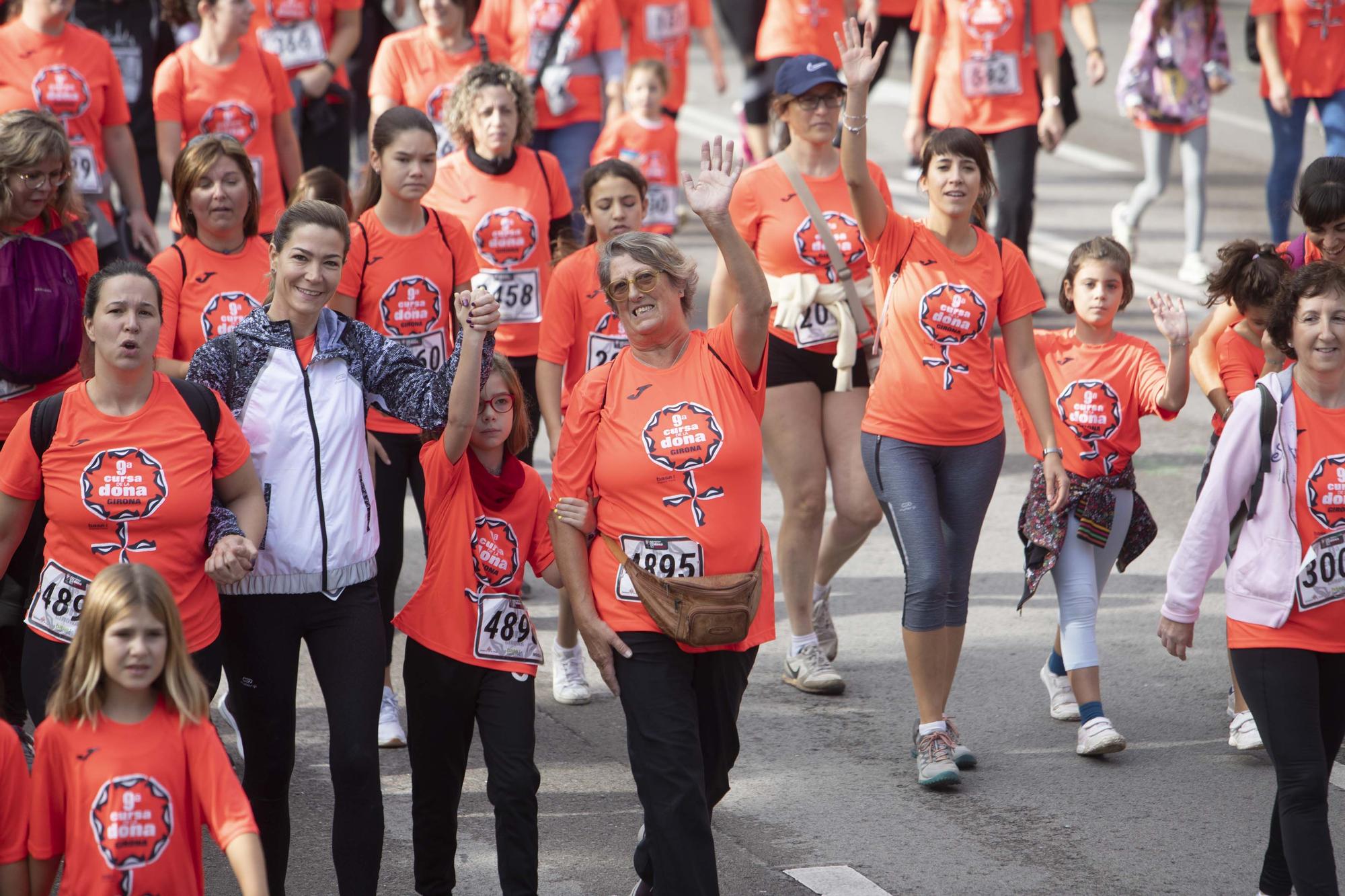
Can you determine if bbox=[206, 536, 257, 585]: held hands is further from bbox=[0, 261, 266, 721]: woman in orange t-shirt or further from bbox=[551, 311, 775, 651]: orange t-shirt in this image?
bbox=[551, 311, 775, 651]: orange t-shirt

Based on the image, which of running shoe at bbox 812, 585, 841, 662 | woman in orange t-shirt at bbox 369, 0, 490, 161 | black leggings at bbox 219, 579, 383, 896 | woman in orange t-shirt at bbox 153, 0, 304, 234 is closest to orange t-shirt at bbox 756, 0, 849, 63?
woman in orange t-shirt at bbox 369, 0, 490, 161

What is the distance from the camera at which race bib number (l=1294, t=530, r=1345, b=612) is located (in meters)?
4.81

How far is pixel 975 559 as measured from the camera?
846 centimetres

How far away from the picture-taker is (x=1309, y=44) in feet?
36.6

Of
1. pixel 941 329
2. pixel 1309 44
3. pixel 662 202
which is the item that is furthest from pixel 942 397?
pixel 1309 44

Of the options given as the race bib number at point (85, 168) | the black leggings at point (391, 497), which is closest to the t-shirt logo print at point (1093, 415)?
the black leggings at point (391, 497)

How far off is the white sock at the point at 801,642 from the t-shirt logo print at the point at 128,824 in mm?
3431

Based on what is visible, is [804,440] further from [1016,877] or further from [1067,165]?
[1067,165]

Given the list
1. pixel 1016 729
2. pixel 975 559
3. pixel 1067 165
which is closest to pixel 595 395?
pixel 1016 729

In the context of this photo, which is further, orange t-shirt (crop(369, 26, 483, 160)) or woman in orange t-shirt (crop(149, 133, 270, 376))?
orange t-shirt (crop(369, 26, 483, 160))

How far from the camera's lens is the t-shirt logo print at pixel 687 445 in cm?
484

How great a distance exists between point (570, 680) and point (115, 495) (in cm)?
265

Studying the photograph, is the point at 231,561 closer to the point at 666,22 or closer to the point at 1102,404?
the point at 1102,404

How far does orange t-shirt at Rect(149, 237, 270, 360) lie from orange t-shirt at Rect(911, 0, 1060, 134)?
571cm
